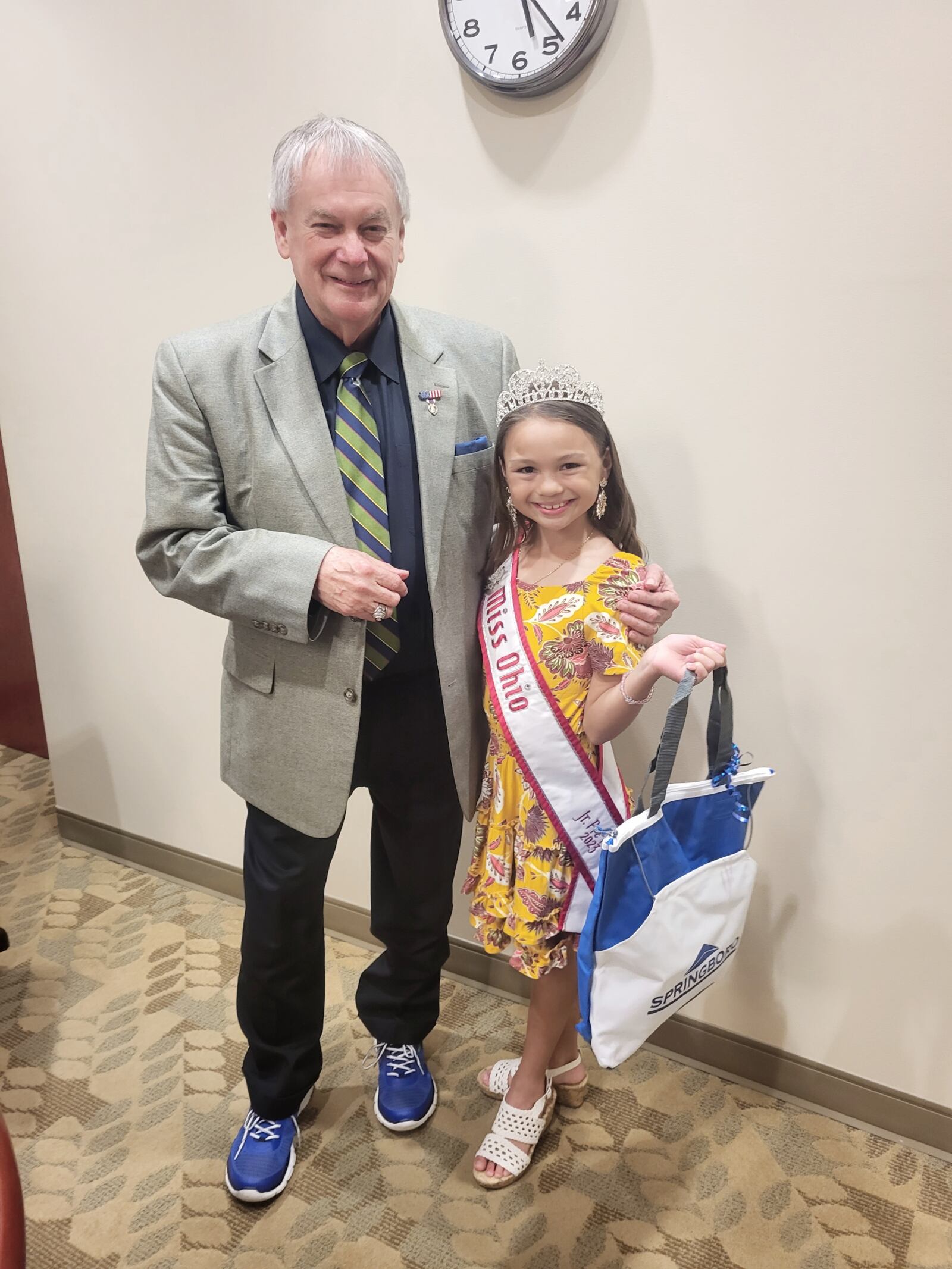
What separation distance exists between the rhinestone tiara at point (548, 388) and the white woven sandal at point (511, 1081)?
1.30 meters

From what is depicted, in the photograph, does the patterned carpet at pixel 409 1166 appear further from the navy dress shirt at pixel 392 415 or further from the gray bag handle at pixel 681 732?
the navy dress shirt at pixel 392 415

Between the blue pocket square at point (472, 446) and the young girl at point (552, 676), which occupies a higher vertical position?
the blue pocket square at point (472, 446)

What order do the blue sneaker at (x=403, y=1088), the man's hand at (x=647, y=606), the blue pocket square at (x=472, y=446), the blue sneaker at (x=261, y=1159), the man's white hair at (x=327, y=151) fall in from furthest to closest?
the blue sneaker at (x=403, y=1088) < the blue sneaker at (x=261, y=1159) < the blue pocket square at (x=472, y=446) < the man's hand at (x=647, y=606) < the man's white hair at (x=327, y=151)

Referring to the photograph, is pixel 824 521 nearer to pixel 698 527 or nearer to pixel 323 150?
pixel 698 527

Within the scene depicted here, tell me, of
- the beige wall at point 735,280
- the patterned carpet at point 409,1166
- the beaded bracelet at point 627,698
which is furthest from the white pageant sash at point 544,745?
the patterned carpet at point 409,1166

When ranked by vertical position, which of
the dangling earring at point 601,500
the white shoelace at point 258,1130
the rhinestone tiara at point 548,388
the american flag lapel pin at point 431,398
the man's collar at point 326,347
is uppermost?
the man's collar at point 326,347

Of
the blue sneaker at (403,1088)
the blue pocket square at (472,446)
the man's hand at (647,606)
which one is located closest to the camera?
the man's hand at (647,606)

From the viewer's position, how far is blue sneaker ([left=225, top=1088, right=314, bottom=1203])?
1715 mm

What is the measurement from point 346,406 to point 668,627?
2.54 ft

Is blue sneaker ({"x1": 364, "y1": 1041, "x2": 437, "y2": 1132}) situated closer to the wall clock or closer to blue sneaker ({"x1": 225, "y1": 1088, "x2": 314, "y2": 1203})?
blue sneaker ({"x1": 225, "y1": 1088, "x2": 314, "y2": 1203})

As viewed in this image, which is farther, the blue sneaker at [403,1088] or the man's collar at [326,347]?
the blue sneaker at [403,1088]

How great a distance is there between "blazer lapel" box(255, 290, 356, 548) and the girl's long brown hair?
278 mm

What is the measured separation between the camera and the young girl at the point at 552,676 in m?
1.49

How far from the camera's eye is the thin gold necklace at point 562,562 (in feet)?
5.19
